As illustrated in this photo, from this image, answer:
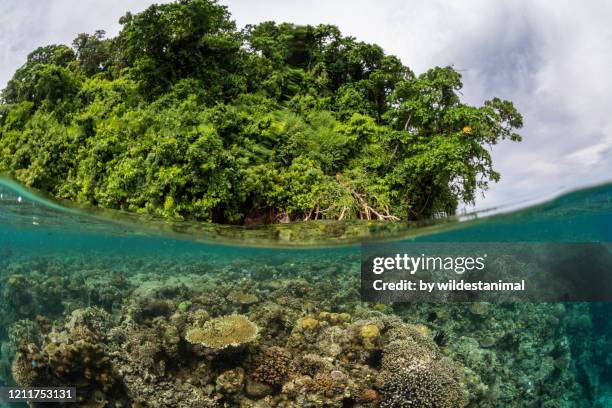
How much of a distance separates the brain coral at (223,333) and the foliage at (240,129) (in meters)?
2.16

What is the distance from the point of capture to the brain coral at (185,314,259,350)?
898 cm

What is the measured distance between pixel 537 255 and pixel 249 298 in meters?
5.85

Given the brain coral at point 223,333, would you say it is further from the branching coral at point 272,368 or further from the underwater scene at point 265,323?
the branching coral at point 272,368

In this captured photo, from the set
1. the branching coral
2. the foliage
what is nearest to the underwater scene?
the branching coral

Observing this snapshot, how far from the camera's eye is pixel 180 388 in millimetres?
8953

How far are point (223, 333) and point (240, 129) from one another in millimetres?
4396

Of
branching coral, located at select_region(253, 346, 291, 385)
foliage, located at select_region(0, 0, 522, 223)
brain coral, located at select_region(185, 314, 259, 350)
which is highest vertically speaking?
foliage, located at select_region(0, 0, 522, 223)

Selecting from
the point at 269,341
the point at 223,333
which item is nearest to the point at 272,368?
the point at 269,341

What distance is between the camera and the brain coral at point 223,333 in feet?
29.5

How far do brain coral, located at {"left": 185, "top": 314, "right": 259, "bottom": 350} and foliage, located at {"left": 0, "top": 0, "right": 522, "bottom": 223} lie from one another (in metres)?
2.16

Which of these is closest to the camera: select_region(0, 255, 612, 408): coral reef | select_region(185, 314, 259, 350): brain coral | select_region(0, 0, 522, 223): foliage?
select_region(0, 255, 612, 408): coral reef

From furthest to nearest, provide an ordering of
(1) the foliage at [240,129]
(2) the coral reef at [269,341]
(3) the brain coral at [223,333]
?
1. (1) the foliage at [240,129]
2. (3) the brain coral at [223,333]
3. (2) the coral reef at [269,341]

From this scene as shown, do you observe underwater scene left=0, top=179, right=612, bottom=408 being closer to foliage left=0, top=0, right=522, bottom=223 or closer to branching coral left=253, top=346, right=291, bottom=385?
branching coral left=253, top=346, right=291, bottom=385

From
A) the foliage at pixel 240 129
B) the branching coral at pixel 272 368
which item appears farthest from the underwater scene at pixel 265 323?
the foliage at pixel 240 129
